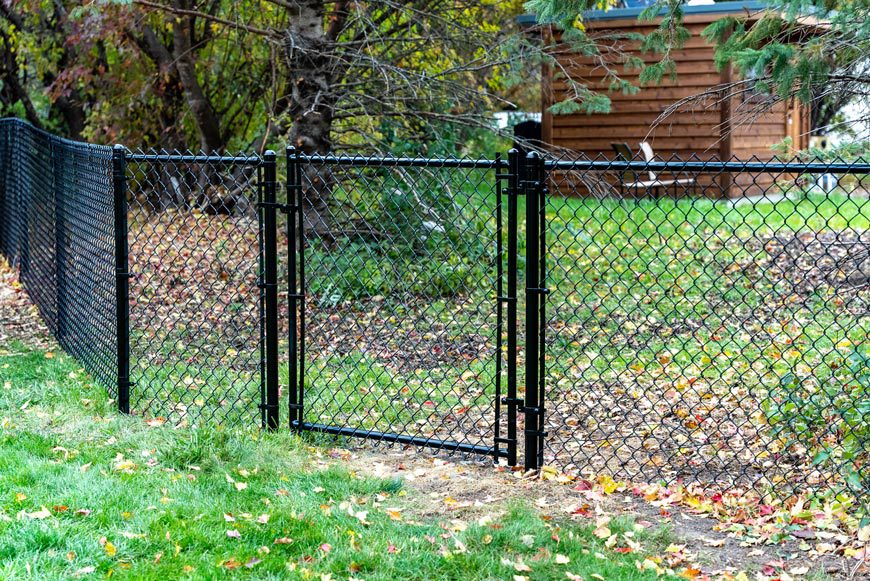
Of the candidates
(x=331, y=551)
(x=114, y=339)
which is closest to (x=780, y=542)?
(x=331, y=551)

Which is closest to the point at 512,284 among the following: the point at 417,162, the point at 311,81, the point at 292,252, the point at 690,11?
the point at 417,162

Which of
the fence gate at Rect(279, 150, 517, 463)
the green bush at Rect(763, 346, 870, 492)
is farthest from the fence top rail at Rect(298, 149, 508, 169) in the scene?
the green bush at Rect(763, 346, 870, 492)

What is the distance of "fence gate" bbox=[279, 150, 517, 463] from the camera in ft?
15.3

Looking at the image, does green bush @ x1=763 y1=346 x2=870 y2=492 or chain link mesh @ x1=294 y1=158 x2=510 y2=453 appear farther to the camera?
chain link mesh @ x1=294 y1=158 x2=510 y2=453

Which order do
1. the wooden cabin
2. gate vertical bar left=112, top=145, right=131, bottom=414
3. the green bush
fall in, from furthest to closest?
the wooden cabin → gate vertical bar left=112, top=145, right=131, bottom=414 → the green bush

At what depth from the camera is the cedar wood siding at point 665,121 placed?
15180 millimetres

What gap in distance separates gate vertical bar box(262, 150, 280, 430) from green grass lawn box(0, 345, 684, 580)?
18cm

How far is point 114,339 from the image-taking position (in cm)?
562

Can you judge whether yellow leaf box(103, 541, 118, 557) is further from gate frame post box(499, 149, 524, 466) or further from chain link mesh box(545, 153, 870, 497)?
chain link mesh box(545, 153, 870, 497)

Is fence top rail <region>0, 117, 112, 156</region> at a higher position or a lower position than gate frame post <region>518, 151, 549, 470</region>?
higher

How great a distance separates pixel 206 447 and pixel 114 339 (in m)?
1.41

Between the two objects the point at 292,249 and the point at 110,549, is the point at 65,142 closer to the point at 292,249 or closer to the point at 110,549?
the point at 292,249

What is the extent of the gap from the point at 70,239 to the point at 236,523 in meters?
3.52

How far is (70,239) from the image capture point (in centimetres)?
654
